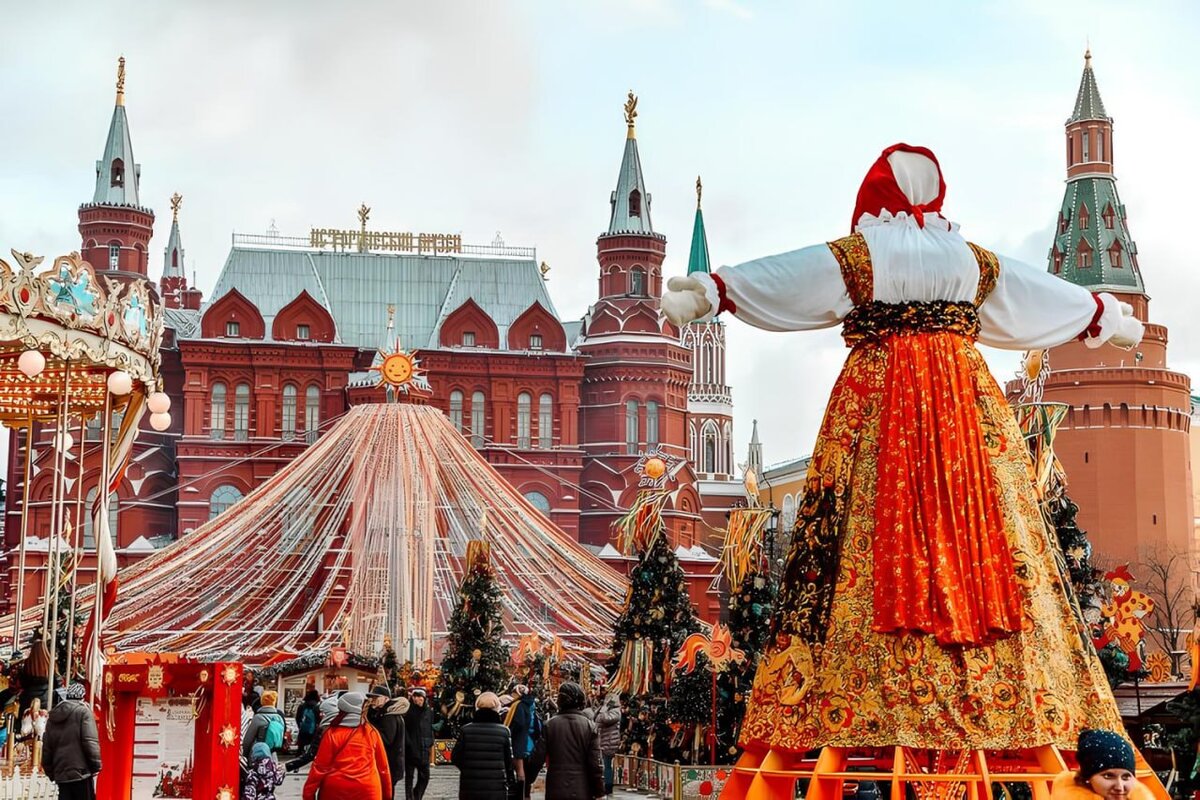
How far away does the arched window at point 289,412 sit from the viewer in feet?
173

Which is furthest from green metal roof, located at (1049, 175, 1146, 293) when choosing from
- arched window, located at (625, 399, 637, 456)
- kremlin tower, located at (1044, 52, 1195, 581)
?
arched window, located at (625, 399, 637, 456)

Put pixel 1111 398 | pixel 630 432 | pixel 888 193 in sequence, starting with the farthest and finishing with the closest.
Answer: pixel 1111 398, pixel 630 432, pixel 888 193

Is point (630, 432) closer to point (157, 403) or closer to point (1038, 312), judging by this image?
point (157, 403)

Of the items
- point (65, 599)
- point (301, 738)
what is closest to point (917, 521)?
point (301, 738)

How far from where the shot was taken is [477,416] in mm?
54344

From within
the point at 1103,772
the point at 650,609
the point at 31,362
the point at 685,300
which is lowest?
the point at 1103,772

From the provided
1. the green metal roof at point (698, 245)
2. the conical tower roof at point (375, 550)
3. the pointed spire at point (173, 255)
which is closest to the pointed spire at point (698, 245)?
the green metal roof at point (698, 245)

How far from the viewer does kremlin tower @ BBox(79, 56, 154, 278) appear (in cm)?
5319

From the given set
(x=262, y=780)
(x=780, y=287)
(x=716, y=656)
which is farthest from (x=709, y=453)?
(x=780, y=287)

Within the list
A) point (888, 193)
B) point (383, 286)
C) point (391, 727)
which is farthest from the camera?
point (383, 286)

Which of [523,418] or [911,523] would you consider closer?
[911,523]

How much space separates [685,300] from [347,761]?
12.4 ft

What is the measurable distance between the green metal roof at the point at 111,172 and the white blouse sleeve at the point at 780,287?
49.5 metres

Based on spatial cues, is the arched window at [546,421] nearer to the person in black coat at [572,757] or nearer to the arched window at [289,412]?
the arched window at [289,412]
